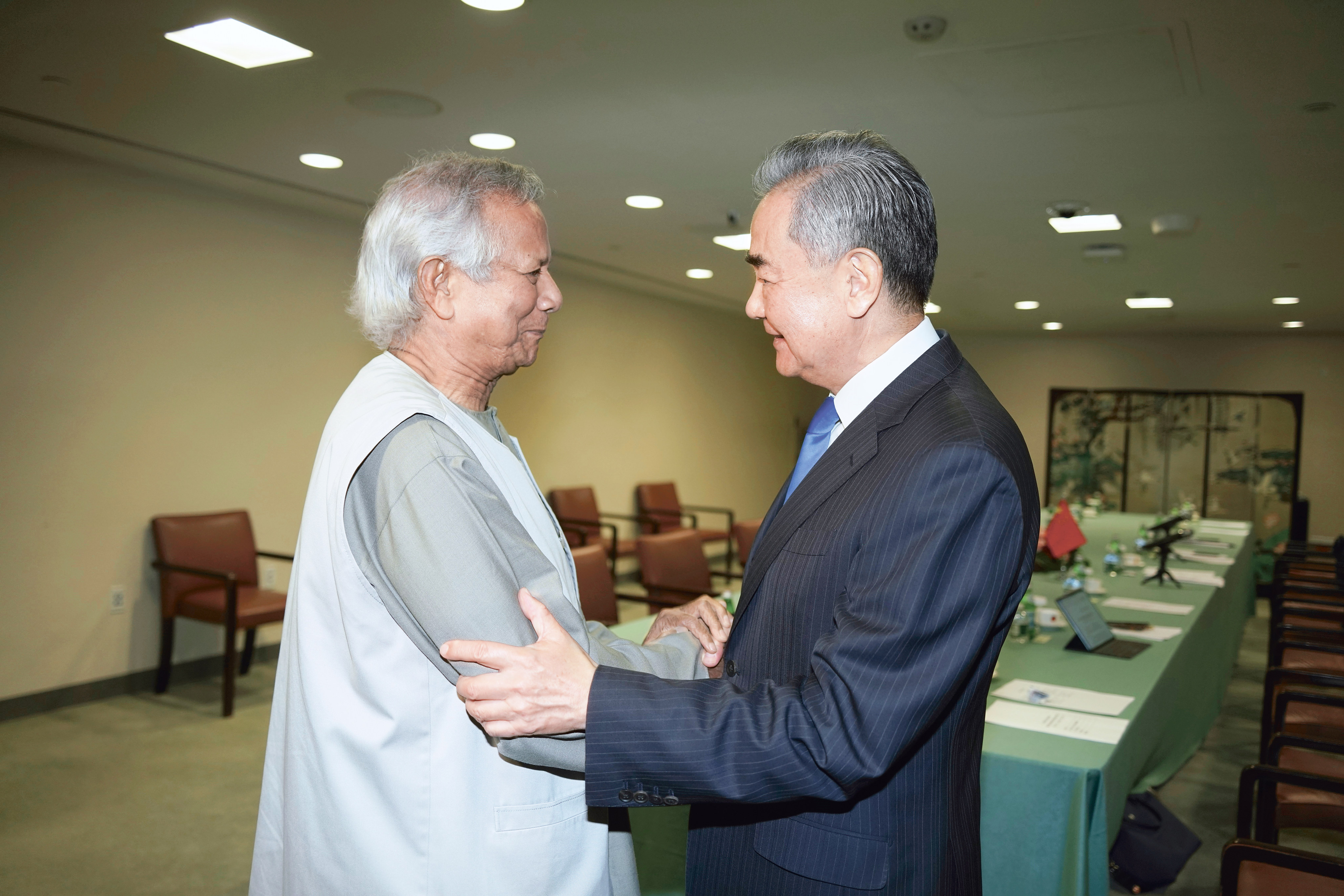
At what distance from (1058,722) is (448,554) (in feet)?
6.00

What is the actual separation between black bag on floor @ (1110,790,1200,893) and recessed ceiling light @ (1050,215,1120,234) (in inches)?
127

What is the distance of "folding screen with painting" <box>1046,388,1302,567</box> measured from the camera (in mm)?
10641

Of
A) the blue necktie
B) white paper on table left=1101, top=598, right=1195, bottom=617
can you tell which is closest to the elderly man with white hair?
the blue necktie

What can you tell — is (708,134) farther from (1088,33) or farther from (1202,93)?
(1202,93)

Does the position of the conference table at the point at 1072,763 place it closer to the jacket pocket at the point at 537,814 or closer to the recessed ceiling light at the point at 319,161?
the jacket pocket at the point at 537,814

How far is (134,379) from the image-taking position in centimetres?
480

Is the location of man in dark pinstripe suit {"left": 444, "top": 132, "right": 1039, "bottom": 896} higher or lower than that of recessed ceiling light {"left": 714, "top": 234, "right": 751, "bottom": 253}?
lower

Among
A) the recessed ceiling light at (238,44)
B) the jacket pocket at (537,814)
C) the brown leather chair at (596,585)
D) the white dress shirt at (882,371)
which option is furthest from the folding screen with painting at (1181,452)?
the jacket pocket at (537,814)

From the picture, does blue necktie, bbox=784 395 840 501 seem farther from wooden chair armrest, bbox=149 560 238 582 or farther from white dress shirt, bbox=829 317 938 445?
wooden chair armrest, bbox=149 560 238 582

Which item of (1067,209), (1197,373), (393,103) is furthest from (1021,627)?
(1197,373)

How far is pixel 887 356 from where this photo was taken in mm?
1230

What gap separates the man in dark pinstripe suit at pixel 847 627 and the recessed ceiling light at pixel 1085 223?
430 cm

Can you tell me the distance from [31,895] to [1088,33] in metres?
4.21

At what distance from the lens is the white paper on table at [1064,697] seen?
2.40 metres
